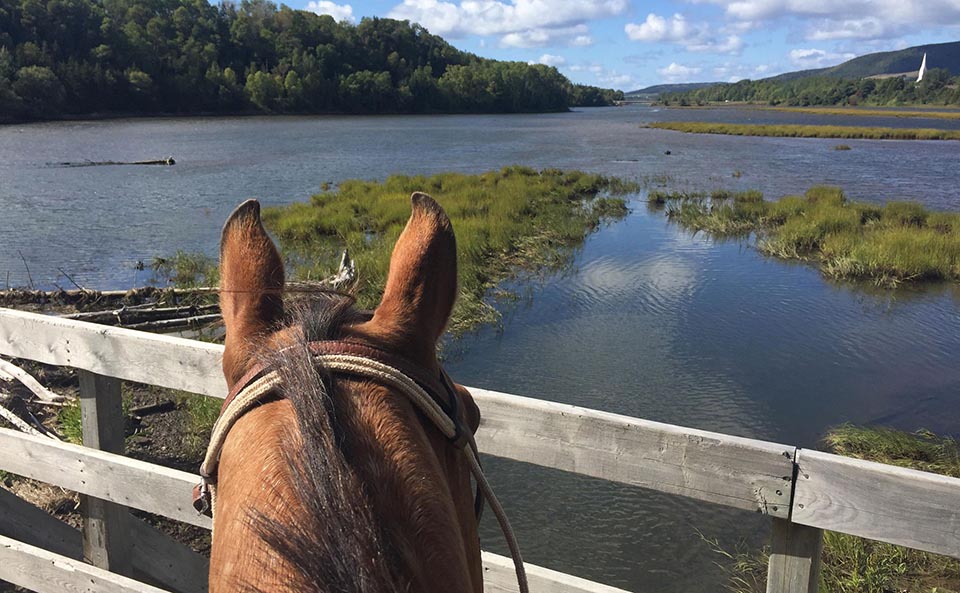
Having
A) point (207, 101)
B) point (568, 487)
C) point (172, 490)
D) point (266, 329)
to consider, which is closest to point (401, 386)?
point (266, 329)

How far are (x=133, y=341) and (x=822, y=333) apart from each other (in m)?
10.8

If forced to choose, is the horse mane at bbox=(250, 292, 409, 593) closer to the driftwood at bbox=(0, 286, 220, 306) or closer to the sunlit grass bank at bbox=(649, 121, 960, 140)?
the driftwood at bbox=(0, 286, 220, 306)

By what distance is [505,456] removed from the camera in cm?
208

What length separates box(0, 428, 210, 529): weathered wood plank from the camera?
8.00 feet

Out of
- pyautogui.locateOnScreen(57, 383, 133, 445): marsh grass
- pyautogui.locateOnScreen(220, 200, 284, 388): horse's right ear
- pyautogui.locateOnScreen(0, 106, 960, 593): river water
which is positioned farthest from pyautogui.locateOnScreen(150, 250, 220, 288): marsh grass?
pyautogui.locateOnScreen(220, 200, 284, 388): horse's right ear

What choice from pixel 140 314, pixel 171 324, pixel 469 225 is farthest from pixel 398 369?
pixel 469 225

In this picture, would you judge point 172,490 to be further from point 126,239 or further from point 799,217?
point 799,217

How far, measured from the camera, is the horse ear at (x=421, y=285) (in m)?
1.24

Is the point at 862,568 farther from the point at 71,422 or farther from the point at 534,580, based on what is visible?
the point at 71,422

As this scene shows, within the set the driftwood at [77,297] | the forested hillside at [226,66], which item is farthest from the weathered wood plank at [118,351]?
the forested hillside at [226,66]

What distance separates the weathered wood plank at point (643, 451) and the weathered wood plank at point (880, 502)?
0.20 feet

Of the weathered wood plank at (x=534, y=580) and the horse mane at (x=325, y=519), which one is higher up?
the horse mane at (x=325, y=519)

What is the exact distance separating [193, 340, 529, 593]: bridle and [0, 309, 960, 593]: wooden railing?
0.78m

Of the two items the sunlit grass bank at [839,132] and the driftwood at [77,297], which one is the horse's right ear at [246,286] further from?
the sunlit grass bank at [839,132]
